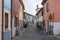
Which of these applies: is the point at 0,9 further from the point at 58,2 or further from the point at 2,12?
the point at 58,2

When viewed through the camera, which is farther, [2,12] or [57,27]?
[57,27]

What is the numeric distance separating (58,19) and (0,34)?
15.1 m

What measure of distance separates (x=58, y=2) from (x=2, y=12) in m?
15.0

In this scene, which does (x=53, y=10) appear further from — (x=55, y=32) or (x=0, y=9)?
(x=0, y=9)

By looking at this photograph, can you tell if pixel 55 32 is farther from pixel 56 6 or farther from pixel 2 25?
pixel 2 25

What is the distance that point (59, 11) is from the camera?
85.3ft

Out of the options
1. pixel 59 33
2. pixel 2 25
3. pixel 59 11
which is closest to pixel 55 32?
pixel 59 33

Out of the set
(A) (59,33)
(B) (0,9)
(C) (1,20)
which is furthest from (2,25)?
(A) (59,33)

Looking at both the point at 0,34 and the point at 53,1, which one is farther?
the point at 53,1

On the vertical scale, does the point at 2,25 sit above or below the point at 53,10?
below

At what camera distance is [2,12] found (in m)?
12.8

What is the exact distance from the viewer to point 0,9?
12.6 m

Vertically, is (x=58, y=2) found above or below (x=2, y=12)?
above

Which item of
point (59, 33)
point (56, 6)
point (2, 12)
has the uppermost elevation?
point (56, 6)
